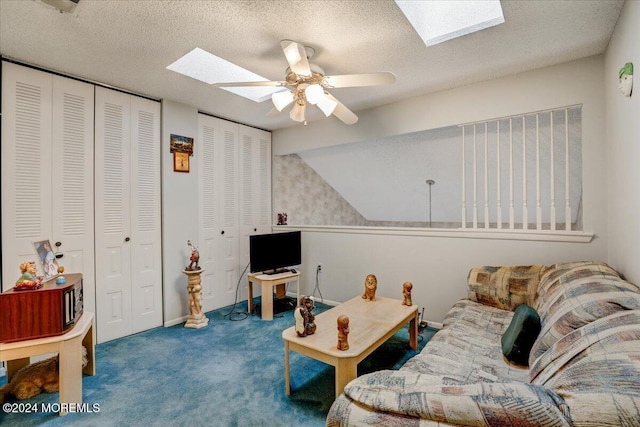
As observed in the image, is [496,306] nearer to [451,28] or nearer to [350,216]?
[451,28]

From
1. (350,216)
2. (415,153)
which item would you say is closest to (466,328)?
(415,153)

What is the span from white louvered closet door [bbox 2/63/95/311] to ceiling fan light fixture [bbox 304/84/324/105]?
2.13 m

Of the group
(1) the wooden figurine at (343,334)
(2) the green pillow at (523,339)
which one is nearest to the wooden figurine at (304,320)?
(1) the wooden figurine at (343,334)

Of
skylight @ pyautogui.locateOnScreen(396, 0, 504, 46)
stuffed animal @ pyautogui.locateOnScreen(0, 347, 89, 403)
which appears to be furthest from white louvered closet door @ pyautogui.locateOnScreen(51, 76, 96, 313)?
skylight @ pyautogui.locateOnScreen(396, 0, 504, 46)

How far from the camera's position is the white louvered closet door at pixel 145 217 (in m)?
3.16

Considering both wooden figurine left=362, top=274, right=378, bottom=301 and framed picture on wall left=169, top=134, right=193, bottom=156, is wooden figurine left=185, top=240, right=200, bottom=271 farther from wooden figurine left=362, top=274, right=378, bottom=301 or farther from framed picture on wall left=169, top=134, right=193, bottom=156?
wooden figurine left=362, top=274, right=378, bottom=301

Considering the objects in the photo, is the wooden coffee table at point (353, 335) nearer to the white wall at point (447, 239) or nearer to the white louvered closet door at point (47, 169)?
the white wall at point (447, 239)

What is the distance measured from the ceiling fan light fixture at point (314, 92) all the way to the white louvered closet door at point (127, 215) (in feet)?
6.67

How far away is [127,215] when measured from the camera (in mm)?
3107

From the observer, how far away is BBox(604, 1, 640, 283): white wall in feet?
5.45

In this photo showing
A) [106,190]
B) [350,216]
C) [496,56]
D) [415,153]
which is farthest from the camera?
[350,216]

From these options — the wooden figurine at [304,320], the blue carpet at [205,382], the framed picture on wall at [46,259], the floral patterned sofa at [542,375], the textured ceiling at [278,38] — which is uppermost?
the textured ceiling at [278,38]

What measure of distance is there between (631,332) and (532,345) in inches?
28.5

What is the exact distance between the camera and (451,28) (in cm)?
215
